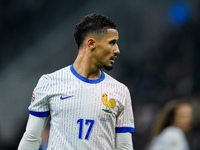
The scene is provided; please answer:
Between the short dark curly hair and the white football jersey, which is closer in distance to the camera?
the white football jersey

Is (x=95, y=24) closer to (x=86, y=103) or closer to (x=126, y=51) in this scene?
(x=86, y=103)

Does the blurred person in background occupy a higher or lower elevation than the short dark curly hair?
lower

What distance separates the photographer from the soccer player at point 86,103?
3.35 meters

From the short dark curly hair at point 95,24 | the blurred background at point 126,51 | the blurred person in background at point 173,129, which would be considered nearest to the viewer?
the short dark curly hair at point 95,24

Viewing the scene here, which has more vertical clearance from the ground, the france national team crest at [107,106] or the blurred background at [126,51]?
the blurred background at [126,51]

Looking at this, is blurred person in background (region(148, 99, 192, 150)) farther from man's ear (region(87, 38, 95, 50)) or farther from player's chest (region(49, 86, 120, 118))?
man's ear (region(87, 38, 95, 50))

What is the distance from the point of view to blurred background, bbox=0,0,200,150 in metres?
9.83

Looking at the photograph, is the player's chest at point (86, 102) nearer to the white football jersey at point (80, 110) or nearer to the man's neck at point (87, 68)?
the white football jersey at point (80, 110)

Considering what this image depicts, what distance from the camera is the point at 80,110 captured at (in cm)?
337

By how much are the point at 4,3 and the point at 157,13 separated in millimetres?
3977

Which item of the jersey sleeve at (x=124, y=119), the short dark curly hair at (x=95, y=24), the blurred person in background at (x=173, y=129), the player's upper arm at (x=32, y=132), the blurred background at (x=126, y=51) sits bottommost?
the player's upper arm at (x=32, y=132)

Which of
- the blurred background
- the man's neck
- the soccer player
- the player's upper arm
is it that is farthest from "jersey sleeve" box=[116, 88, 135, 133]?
the blurred background

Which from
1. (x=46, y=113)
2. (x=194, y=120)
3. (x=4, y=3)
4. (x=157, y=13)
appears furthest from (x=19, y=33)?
(x=46, y=113)

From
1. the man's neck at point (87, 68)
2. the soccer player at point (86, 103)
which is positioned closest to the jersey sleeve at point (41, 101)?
the soccer player at point (86, 103)
